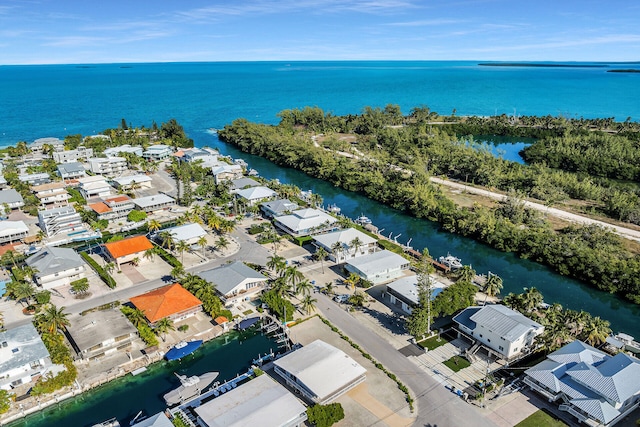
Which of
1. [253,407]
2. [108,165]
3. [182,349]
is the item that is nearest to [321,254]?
[182,349]

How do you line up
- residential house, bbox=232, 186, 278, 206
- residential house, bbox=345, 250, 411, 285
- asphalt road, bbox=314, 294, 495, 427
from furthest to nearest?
residential house, bbox=232, 186, 278, 206 < residential house, bbox=345, 250, 411, 285 < asphalt road, bbox=314, 294, 495, 427

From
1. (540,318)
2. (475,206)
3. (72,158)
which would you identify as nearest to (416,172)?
(475,206)

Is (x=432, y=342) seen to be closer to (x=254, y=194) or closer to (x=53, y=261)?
(x=53, y=261)

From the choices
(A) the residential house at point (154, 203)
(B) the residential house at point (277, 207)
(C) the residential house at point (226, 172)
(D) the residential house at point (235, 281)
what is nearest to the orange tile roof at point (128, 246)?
(D) the residential house at point (235, 281)

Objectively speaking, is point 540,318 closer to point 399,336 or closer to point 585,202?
point 399,336

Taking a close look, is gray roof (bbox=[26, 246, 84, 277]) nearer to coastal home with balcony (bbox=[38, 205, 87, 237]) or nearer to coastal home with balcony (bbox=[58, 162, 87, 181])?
coastal home with balcony (bbox=[38, 205, 87, 237])

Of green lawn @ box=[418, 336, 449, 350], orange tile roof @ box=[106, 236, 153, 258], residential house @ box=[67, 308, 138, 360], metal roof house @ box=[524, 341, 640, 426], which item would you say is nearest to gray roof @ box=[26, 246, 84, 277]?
orange tile roof @ box=[106, 236, 153, 258]

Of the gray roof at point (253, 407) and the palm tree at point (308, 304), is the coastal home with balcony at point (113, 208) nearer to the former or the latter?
the palm tree at point (308, 304)
